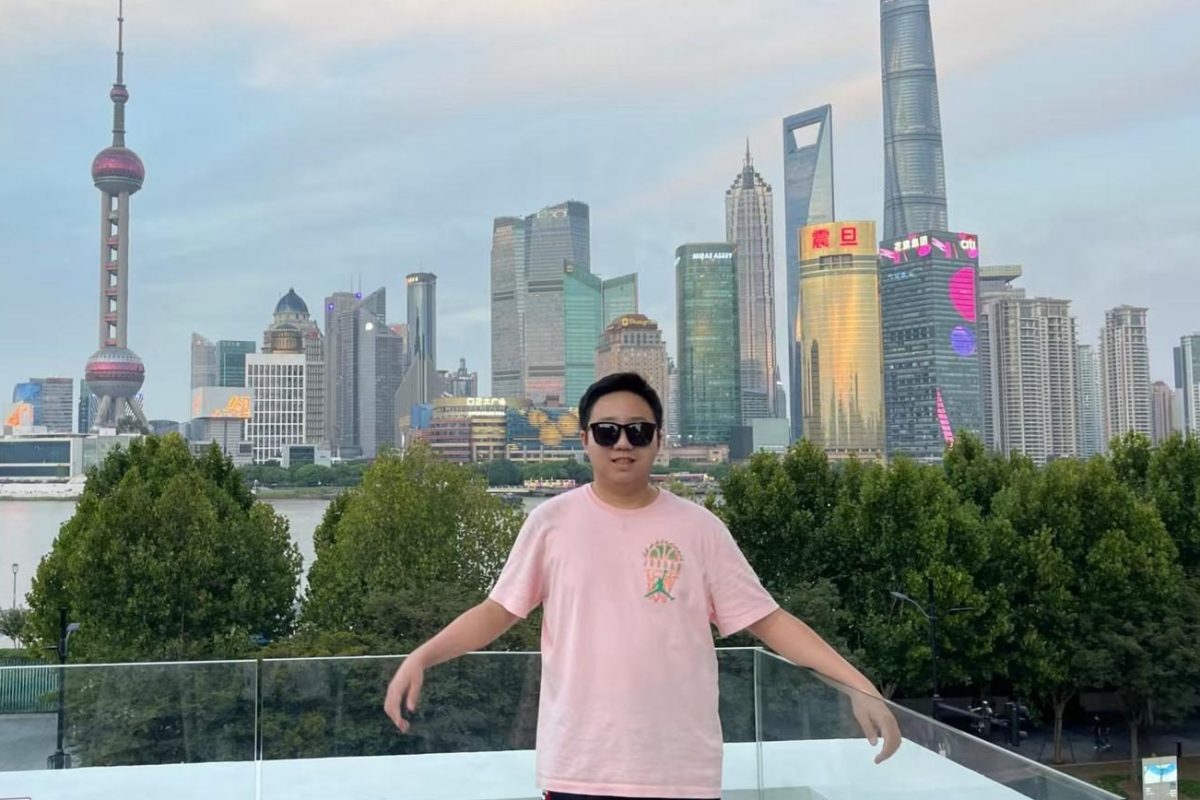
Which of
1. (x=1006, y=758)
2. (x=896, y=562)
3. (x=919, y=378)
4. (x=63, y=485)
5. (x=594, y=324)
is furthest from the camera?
(x=594, y=324)

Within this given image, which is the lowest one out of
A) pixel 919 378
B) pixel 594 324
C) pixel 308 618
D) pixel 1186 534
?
pixel 308 618

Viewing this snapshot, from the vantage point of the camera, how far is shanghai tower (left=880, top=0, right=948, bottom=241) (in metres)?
174

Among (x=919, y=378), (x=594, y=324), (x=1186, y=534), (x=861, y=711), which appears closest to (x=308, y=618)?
(x=1186, y=534)

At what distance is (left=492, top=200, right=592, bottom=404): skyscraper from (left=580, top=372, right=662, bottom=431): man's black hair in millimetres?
142713

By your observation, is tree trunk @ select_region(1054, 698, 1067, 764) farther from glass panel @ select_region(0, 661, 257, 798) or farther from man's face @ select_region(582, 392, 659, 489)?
man's face @ select_region(582, 392, 659, 489)

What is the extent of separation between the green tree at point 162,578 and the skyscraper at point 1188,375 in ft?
494

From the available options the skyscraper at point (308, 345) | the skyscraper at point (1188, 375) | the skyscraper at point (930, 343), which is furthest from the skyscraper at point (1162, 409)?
the skyscraper at point (308, 345)

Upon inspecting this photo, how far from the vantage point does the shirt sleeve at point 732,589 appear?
1869mm

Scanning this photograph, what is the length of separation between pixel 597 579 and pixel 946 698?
19.4 m

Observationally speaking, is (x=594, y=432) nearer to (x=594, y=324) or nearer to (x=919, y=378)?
(x=919, y=378)

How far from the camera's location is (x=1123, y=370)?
130125 millimetres

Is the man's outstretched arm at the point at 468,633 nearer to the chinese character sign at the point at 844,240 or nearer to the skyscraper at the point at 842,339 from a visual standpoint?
the skyscraper at the point at 842,339

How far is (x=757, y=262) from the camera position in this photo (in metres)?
189

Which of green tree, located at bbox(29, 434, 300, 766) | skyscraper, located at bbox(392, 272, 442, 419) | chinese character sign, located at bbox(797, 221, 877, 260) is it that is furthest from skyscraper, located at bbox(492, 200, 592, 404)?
green tree, located at bbox(29, 434, 300, 766)
